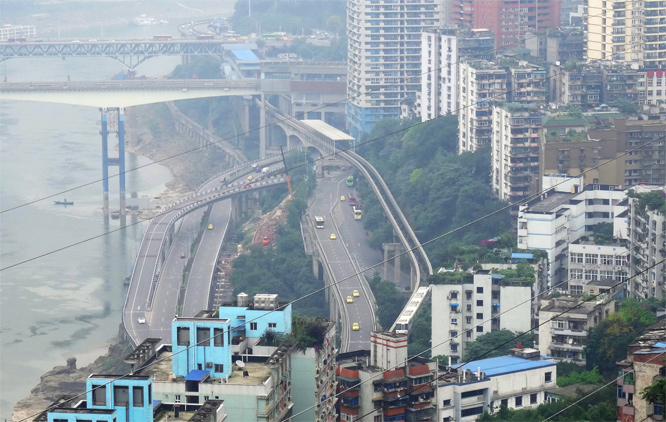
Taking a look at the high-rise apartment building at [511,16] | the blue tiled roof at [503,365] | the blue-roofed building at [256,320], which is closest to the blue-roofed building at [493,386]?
the blue tiled roof at [503,365]

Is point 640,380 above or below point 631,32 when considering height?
below

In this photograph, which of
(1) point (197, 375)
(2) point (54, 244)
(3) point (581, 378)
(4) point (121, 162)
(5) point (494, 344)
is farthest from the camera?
(4) point (121, 162)

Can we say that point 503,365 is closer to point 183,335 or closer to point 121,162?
point 183,335

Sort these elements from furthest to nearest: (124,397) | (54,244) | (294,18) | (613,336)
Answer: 1. (294,18)
2. (54,244)
3. (613,336)
4. (124,397)

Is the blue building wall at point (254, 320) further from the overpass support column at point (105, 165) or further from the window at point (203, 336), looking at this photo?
the overpass support column at point (105, 165)

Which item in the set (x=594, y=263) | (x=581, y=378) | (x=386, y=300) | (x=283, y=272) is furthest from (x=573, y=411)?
(x=283, y=272)
